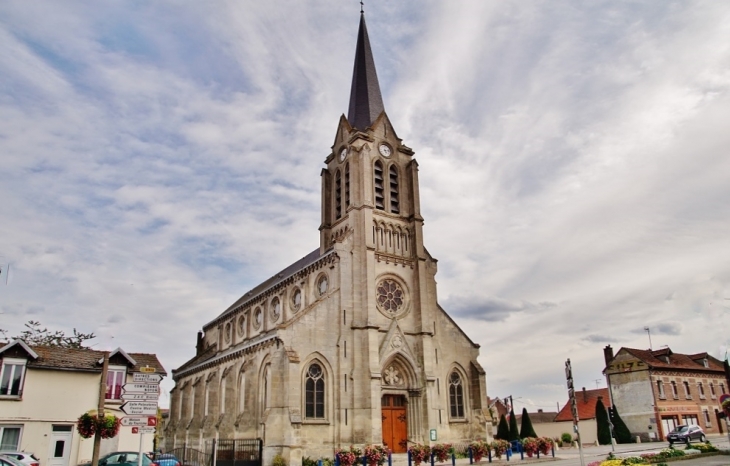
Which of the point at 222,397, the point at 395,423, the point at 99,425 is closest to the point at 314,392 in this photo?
the point at 395,423

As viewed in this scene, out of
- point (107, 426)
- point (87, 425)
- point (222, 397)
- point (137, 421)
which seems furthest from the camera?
point (222, 397)

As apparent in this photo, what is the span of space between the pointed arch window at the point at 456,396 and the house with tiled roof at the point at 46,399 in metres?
21.2

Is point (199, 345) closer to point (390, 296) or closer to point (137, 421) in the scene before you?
point (390, 296)

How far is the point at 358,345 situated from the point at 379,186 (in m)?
11.7

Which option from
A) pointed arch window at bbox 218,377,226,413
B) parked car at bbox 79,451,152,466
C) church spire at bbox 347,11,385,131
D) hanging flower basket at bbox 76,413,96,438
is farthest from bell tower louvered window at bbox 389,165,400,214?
hanging flower basket at bbox 76,413,96,438

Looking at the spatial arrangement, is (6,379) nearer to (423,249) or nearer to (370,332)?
(370,332)

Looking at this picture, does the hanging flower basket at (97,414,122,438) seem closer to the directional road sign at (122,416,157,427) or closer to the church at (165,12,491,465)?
the directional road sign at (122,416,157,427)

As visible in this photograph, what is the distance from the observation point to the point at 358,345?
34.2m

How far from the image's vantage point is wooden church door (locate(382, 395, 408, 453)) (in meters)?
34.3

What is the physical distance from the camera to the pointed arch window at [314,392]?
3199 centimetres

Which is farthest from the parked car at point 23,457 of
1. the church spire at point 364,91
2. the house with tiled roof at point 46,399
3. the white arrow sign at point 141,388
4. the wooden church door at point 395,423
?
the church spire at point 364,91

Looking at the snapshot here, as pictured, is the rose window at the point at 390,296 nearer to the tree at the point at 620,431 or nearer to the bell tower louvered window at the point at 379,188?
the bell tower louvered window at the point at 379,188

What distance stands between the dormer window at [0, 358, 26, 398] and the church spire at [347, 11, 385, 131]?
2625cm

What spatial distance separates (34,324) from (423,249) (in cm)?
3410
